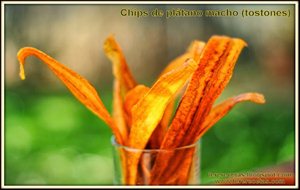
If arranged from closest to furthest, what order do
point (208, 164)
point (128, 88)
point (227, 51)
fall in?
point (227, 51) → point (128, 88) → point (208, 164)

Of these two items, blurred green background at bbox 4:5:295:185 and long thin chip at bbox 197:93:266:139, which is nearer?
long thin chip at bbox 197:93:266:139

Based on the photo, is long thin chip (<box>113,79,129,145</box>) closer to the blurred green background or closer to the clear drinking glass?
the clear drinking glass

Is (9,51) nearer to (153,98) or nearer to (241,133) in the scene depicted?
(241,133)

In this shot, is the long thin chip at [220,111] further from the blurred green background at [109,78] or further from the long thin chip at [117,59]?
the blurred green background at [109,78]

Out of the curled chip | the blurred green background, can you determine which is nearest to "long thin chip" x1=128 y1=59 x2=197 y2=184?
the curled chip

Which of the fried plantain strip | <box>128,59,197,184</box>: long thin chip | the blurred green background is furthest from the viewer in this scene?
the blurred green background

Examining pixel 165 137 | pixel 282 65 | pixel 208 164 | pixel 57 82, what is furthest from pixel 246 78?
pixel 165 137
